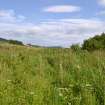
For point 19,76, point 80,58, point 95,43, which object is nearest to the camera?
point 19,76

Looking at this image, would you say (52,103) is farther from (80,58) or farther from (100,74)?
(80,58)

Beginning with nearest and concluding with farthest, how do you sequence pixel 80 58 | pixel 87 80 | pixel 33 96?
pixel 33 96
pixel 87 80
pixel 80 58

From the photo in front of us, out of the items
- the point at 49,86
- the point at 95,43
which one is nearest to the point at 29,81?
the point at 49,86

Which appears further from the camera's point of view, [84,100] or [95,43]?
[95,43]

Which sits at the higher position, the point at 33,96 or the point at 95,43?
the point at 95,43

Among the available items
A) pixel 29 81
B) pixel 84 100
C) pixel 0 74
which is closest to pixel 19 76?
pixel 0 74

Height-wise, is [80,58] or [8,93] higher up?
[80,58]

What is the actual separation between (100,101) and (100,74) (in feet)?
4.53

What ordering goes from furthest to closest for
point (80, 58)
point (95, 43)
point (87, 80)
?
point (95, 43), point (80, 58), point (87, 80)

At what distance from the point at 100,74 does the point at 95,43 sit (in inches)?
878

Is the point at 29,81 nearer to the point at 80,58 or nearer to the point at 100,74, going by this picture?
the point at 100,74

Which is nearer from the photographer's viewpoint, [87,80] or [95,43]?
[87,80]

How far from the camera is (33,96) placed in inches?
311

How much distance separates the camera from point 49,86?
9055 millimetres
